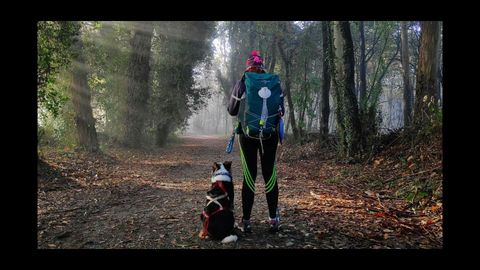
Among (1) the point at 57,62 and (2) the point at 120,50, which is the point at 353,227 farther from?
(2) the point at 120,50

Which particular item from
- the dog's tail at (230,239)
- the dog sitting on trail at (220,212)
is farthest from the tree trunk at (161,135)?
the dog's tail at (230,239)

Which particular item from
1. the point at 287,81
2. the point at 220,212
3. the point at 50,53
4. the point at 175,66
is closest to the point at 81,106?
the point at 50,53

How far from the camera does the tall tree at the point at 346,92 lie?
425 inches

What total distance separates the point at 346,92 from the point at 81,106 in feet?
34.8

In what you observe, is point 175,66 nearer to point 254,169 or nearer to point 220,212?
point 254,169

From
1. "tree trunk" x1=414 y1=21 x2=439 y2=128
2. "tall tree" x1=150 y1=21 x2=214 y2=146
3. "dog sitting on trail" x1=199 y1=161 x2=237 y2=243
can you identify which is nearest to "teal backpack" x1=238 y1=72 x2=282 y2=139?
"dog sitting on trail" x1=199 y1=161 x2=237 y2=243

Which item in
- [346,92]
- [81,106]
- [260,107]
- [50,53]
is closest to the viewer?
[260,107]

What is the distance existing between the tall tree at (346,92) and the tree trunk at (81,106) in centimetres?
968

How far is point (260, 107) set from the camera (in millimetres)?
4754

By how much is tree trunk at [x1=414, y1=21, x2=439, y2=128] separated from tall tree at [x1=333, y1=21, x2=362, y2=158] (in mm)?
1920

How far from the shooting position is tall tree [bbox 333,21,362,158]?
10797 millimetres

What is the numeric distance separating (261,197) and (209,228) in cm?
300

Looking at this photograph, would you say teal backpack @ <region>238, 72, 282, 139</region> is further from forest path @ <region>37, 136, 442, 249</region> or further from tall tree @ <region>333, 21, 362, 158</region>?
tall tree @ <region>333, 21, 362, 158</region>

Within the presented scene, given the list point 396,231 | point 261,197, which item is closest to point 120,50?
point 261,197
